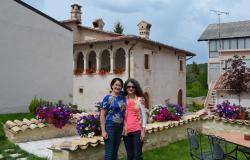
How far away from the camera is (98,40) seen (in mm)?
23297

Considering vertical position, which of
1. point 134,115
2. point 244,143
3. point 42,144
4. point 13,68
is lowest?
point 42,144

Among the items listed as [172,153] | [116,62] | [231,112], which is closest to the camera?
[172,153]

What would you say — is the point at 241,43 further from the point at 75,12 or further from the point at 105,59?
the point at 75,12

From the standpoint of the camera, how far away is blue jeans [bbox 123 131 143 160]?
5379 millimetres

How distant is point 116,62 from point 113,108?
65.8 ft

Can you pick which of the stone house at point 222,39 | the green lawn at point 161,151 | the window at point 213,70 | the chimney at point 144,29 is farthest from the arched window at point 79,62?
the green lawn at point 161,151

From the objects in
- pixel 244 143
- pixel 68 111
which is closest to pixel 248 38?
pixel 68 111

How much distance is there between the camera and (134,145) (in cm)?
541

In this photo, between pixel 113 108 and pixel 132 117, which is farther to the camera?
pixel 132 117

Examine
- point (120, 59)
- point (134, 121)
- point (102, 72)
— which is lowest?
point (134, 121)

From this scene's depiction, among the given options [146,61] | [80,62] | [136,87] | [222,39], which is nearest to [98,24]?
[80,62]

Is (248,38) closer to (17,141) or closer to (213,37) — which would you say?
(213,37)

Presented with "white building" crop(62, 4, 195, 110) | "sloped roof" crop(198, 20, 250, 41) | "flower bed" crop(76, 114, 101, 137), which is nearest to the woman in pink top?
"flower bed" crop(76, 114, 101, 137)

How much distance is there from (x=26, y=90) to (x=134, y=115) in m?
10.8
